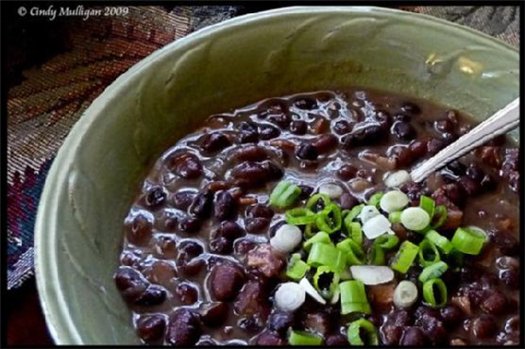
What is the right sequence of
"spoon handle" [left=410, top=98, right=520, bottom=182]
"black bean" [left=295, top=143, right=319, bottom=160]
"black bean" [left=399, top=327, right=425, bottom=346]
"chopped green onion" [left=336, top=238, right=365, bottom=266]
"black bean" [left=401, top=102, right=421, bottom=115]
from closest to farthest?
"black bean" [left=399, top=327, right=425, bottom=346], "chopped green onion" [left=336, top=238, right=365, bottom=266], "spoon handle" [left=410, top=98, right=520, bottom=182], "black bean" [left=295, top=143, right=319, bottom=160], "black bean" [left=401, top=102, right=421, bottom=115]

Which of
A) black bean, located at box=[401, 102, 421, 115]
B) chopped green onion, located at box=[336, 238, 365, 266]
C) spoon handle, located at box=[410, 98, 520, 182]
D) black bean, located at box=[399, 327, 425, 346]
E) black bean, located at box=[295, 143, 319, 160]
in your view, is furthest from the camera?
black bean, located at box=[401, 102, 421, 115]

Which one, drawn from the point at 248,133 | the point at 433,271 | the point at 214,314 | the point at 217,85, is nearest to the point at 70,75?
the point at 217,85

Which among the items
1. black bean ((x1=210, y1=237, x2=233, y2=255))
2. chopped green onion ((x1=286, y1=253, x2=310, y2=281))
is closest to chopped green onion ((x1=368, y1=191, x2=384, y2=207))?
chopped green onion ((x1=286, y1=253, x2=310, y2=281))

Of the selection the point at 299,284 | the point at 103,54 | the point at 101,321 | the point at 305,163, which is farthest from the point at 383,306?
the point at 103,54

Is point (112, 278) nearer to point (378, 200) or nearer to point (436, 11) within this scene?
point (378, 200)

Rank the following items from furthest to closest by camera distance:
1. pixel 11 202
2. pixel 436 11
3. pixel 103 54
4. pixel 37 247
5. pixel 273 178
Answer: pixel 436 11, pixel 103 54, pixel 11 202, pixel 273 178, pixel 37 247

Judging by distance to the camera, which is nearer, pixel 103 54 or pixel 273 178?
pixel 273 178

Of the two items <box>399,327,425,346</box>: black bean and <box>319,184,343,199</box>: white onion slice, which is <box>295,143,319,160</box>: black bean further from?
<box>399,327,425,346</box>: black bean

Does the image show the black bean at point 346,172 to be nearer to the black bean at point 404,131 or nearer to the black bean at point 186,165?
the black bean at point 404,131
